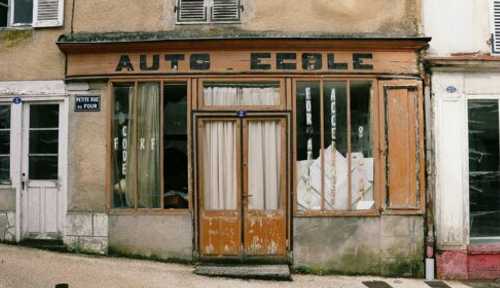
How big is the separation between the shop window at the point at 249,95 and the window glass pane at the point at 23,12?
11.8 ft

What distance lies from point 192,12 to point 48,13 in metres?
2.56

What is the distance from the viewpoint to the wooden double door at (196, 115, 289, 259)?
28.9ft

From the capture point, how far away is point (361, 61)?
892cm

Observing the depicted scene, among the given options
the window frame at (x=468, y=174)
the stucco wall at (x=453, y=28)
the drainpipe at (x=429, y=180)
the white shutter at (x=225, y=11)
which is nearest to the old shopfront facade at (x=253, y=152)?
the drainpipe at (x=429, y=180)

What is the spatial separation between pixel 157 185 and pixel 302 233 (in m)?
2.56

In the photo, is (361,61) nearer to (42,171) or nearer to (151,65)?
(151,65)

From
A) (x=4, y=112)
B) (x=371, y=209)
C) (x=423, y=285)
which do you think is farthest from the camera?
(x=4, y=112)

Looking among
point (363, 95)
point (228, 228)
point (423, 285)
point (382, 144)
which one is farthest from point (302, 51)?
point (423, 285)

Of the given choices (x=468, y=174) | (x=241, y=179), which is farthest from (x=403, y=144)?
(x=241, y=179)

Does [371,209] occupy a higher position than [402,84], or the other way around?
[402,84]

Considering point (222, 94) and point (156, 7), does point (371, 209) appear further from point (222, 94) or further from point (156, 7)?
point (156, 7)

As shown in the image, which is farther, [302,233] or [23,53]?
[23,53]

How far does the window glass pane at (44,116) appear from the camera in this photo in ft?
30.6

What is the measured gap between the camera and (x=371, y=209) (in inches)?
348
